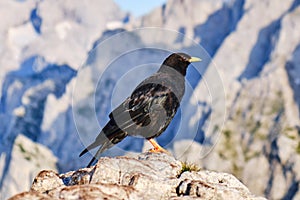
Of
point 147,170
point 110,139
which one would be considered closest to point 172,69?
point 110,139

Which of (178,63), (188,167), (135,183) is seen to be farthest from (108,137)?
(178,63)

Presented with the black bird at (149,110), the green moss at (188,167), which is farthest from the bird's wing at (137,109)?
the green moss at (188,167)

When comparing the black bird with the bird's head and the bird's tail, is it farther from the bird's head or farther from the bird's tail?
the bird's head

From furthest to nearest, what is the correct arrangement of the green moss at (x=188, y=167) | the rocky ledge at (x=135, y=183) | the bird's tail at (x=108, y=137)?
the bird's tail at (x=108, y=137) < the green moss at (x=188, y=167) < the rocky ledge at (x=135, y=183)

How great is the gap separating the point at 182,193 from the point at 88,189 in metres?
3.77

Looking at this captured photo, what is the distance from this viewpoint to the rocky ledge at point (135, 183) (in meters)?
15.1

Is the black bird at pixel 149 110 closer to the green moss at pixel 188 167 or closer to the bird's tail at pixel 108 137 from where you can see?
the bird's tail at pixel 108 137

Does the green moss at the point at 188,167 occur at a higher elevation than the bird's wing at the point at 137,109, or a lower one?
lower

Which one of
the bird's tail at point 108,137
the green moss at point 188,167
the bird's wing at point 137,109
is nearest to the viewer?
the green moss at point 188,167

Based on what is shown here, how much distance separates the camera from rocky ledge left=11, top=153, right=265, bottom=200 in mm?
15055

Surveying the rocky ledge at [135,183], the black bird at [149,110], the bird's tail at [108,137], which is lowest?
the rocky ledge at [135,183]

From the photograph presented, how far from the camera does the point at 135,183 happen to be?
16141 mm

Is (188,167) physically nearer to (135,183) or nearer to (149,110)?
(149,110)

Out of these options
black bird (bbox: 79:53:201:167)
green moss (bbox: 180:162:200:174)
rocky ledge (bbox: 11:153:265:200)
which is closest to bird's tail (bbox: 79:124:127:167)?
black bird (bbox: 79:53:201:167)
